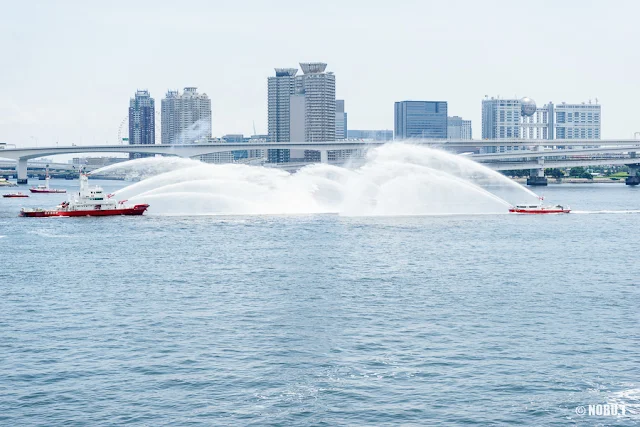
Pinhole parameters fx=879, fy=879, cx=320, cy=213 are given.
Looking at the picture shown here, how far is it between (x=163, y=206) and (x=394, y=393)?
97687mm

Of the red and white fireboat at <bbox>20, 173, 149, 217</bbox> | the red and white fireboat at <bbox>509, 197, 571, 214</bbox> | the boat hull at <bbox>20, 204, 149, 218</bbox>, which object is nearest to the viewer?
the boat hull at <bbox>20, 204, 149, 218</bbox>

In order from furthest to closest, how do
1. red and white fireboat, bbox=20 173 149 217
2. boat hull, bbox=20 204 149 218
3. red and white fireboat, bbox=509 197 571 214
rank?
red and white fireboat, bbox=509 197 571 214 → red and white fireboat, bbox=20 173 149 217 → boat hull, bbox=20 204 149 218

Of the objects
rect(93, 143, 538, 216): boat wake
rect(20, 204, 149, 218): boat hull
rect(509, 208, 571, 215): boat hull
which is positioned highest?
rect(93, 143, 538, 216): boat wake

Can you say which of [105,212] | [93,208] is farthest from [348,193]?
[93,208]

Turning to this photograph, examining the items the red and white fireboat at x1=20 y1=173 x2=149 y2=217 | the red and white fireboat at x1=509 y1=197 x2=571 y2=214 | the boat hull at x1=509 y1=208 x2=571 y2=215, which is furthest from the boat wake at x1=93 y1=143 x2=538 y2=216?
the boat hull at x1=509 y1=208 x2=571 y2=215

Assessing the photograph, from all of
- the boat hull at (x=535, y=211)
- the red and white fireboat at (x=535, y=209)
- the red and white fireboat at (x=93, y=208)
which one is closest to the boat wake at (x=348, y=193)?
the red and white fireboat at (x=93, y=208)

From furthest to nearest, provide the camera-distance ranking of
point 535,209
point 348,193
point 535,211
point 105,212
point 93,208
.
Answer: point 348,193, point 535,209, point 93,208, point 535,211, point 105,212

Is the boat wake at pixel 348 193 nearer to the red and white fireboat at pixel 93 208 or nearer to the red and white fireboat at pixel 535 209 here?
the red and white fireboat at pixel 93 208

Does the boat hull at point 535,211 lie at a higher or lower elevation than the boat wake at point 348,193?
lower

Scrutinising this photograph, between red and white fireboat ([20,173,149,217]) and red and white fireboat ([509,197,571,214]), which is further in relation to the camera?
red and white fireboat ([509,197,571,214])

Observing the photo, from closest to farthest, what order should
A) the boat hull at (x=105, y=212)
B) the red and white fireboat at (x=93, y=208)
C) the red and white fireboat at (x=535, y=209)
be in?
the boat hull at (x=105, y=212), the red and white fireboat at (x=93, y=208), the red and white fireboat at (x=535, y=209)

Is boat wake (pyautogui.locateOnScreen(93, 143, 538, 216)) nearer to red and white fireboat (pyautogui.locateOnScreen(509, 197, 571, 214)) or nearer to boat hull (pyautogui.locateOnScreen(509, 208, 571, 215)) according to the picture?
red and white fireboat (pyautogui.locateOnScreen(509, 197, 571, 214))

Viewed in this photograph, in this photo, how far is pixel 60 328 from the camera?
125 feet

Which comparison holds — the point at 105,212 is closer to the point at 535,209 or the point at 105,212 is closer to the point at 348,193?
the point at 348,193
